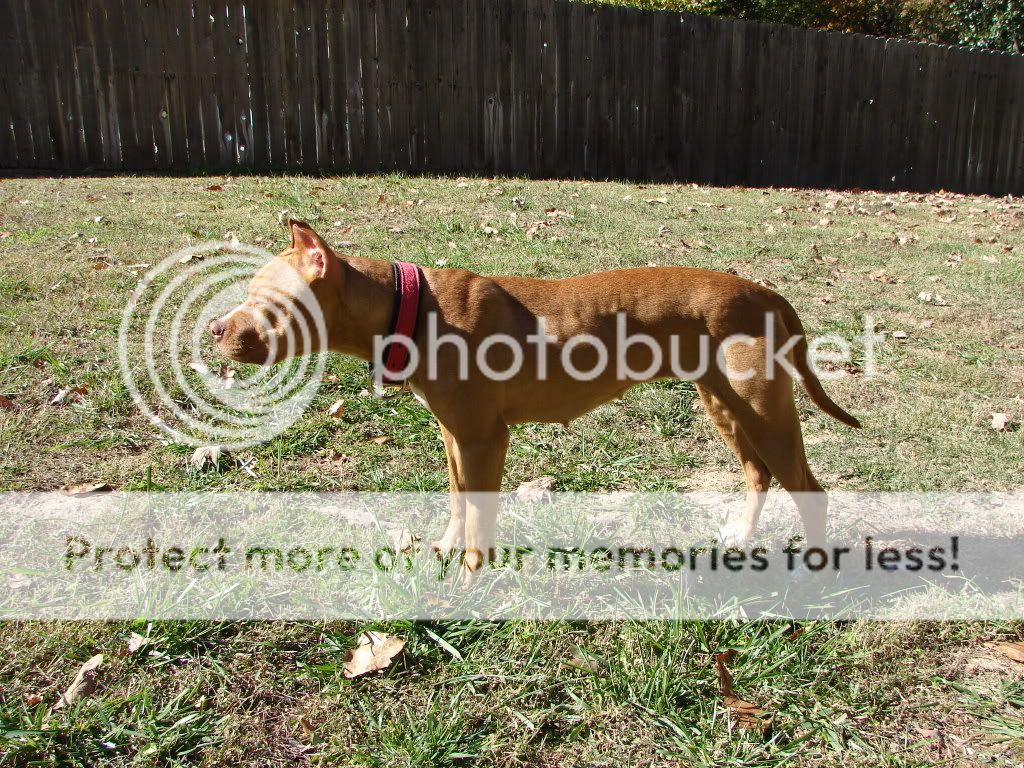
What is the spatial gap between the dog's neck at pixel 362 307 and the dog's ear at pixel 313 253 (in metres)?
0.10

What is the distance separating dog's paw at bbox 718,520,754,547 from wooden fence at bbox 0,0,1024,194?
883 cm

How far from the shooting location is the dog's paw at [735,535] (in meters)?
3.78

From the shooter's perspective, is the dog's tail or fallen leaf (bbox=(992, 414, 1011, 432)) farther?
fallen leaf (bbox=(992, 414, 1011, 432))

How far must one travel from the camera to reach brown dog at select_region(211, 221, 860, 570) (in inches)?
124

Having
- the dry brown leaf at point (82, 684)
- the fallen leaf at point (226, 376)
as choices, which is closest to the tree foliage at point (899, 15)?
the fallen leaf at point (226, 376)

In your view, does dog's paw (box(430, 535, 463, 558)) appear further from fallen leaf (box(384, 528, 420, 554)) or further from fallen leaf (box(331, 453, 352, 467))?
fallen leaf (box(331, 453, 352, 467))

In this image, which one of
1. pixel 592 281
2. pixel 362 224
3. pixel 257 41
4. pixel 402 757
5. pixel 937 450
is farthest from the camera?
pixel 257 41

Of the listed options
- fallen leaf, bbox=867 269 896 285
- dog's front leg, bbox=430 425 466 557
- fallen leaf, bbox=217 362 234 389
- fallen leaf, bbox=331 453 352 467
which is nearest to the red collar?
dog's front leg, bbox=430 425 466 557

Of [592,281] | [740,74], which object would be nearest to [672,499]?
[592,281]

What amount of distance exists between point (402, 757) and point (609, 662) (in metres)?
0.84

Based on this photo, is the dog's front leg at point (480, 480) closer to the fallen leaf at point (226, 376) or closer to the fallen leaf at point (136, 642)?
the fallen leaf at point (136, 642)

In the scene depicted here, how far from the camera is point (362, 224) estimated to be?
7961 millimetres

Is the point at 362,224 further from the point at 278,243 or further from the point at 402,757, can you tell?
the point at 402,757

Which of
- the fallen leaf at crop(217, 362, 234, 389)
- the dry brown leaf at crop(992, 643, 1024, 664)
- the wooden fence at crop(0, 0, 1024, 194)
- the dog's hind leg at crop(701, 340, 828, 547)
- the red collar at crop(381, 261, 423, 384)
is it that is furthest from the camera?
the wooden fence at crop(0, 0, 1024, 194)
